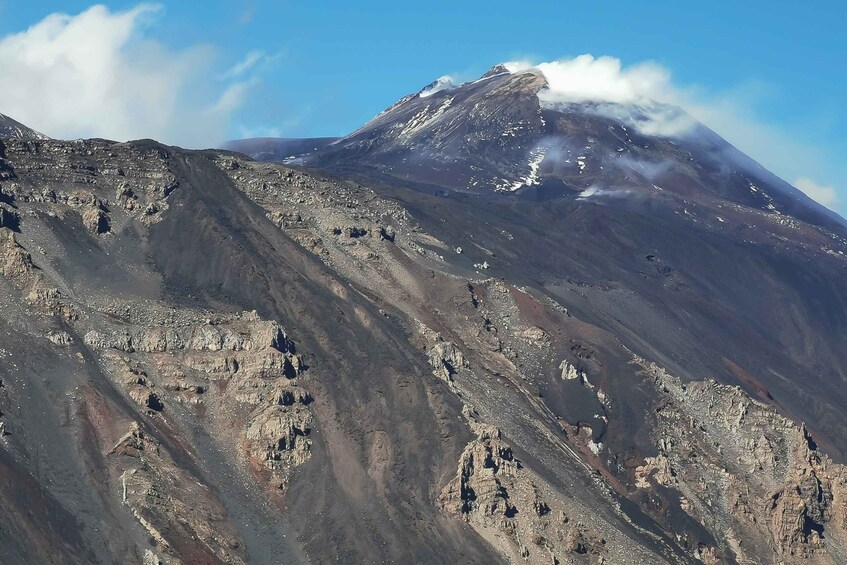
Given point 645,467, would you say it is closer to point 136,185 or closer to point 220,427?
point 220,427

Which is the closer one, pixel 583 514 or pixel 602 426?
pixel 583 514

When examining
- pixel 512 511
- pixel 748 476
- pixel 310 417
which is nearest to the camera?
pixel 512 511

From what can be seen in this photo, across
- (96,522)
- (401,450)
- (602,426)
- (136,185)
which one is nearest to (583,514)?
(401,450)

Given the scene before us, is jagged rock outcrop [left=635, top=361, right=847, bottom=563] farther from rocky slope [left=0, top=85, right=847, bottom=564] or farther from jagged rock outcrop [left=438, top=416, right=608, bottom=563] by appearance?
jagged rock outcrop [left=438, top=416, right=608, bottom=563]

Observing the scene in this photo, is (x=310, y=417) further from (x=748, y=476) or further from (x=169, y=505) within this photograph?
(x=748, y=476)

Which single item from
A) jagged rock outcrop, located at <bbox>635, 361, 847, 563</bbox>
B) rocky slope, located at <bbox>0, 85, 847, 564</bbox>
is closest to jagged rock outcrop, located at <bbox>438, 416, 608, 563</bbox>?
rocky slope, located at <bbox>0, 85, 847, 564</bbox>

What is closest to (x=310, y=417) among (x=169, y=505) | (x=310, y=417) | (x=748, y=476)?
(x=310, y=417)
